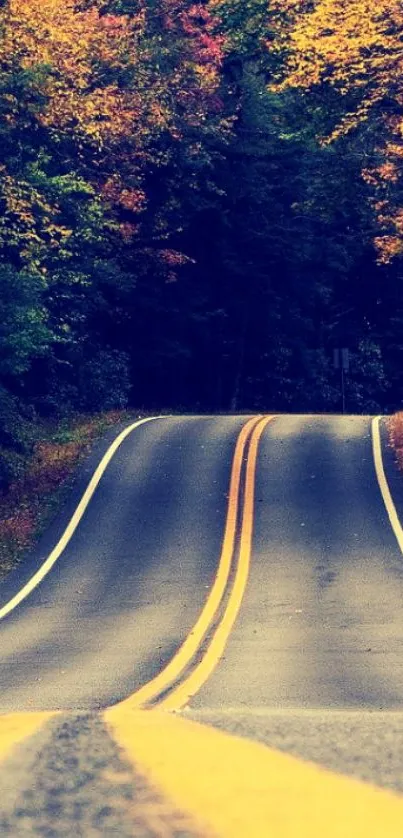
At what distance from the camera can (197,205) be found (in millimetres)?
47125

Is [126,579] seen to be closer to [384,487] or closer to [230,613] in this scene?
[230,613]

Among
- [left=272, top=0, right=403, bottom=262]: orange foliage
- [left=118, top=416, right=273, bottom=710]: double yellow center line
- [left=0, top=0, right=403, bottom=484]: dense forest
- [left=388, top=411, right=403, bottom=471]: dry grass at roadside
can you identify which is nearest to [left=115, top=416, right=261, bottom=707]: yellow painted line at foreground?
[left=118, top=416, right=273, bottom=710]: double yellow center line

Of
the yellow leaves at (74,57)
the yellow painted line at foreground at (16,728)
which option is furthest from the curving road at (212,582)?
the yellow leaves at (74,57)

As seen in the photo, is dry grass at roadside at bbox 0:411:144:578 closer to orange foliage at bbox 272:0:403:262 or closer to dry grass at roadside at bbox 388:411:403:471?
dry grass at roadside at bbox 388:411:403:471

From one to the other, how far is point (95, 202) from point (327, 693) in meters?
26.2

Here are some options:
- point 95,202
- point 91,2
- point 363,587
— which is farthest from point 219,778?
point 91,2

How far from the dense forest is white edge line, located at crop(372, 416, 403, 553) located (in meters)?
4.12

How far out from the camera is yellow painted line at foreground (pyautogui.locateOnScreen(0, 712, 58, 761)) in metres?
3.37

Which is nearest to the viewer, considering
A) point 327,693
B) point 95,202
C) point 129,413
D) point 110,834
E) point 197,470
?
point 110,834

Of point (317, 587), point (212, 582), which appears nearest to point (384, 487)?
point (212, 582)

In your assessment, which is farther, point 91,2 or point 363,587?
point 91,2

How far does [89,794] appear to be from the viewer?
108 inches

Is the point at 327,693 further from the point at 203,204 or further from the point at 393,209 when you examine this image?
the point at 203,204

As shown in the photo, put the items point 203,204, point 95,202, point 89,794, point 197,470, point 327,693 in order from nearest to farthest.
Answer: point 89,794 → point 327,693 → point 197,470 → point 95,202 → point 203,204
